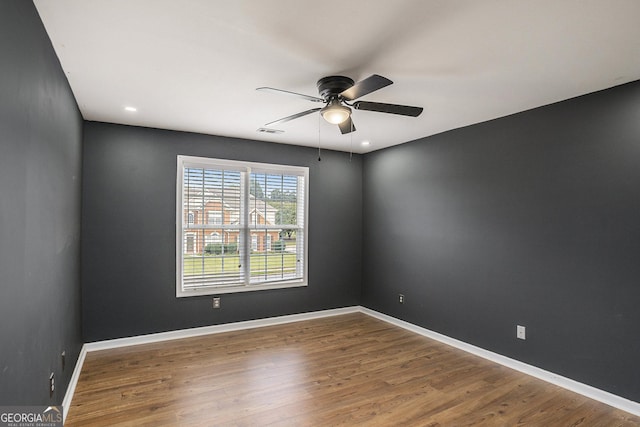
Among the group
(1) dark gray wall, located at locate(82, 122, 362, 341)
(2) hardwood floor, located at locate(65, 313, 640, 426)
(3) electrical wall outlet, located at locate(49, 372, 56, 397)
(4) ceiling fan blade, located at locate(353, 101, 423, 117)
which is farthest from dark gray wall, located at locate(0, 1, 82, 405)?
(4) ceiling fan blade, located at locate(353, 101, 423, 117)

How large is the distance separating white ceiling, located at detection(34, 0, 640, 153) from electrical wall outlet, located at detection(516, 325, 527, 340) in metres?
2.17

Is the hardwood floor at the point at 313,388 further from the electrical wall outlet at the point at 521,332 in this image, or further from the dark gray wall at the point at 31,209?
the dark gray wall at the point at 31,209

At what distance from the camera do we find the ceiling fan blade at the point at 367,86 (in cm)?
213

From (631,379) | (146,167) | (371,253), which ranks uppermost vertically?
(146,167)

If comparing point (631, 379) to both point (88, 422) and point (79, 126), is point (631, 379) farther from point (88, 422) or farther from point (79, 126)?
point (79, 126)

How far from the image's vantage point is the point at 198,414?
2.58 m

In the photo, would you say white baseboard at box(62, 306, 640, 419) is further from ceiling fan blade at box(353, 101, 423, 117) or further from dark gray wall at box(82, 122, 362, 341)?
ceiling fan blade at box(353, 101, 423, 117)

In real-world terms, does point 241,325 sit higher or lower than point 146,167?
lower

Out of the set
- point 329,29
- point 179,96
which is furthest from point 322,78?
point 179,96

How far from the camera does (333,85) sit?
261cm

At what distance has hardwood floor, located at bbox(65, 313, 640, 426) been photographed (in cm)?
255

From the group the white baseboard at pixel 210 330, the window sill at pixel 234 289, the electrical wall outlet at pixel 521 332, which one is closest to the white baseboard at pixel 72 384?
the white baseboard at pixel 210 330

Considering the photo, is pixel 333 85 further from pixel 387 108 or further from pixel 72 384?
pixel 72 384

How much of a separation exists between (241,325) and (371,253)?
222cm
